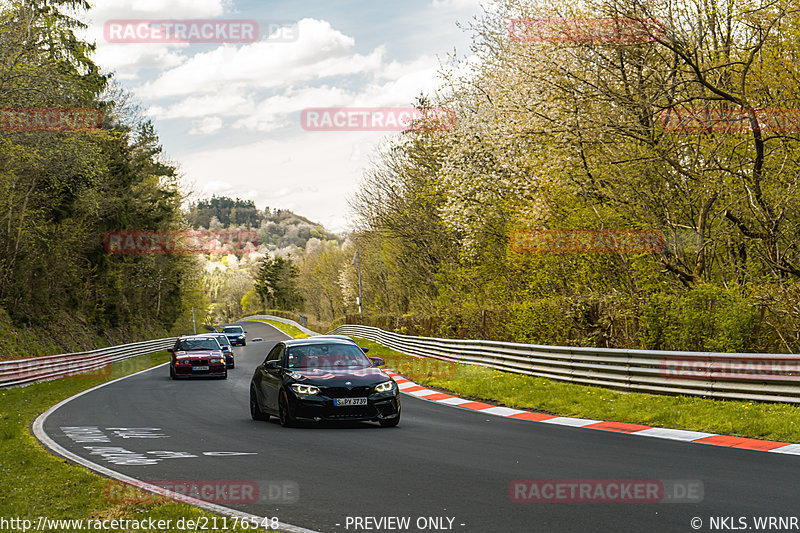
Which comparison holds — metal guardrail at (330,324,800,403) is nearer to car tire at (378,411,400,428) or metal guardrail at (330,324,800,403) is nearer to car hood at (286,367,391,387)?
car tire at (378,411,400,428)

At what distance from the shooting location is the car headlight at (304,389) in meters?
13.0

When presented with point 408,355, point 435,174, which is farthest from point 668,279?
point 435,174

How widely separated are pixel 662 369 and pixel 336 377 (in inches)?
243

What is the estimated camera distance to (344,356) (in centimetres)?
1429

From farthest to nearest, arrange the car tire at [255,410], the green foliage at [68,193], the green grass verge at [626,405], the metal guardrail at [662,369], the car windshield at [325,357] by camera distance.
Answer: the green foliage at [68,193]
the car tire at [255,410]
the car windshield at [325,357]
the metal guardrail at [662,369]
the green grass verge at [626,405]

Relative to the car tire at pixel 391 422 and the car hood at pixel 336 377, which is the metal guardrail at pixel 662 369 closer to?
the car tire at pixel 391 422

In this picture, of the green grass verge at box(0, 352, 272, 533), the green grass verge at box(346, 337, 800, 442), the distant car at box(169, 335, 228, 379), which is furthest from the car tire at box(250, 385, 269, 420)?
the distant car at box(169, 335, 228, 379)

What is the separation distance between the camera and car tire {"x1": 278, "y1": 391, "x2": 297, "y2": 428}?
13.2m

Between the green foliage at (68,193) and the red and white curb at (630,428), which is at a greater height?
the green foliage at (68,193)

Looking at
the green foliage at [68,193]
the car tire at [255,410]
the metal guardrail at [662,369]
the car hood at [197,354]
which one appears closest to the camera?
the metal guardrail at [662,369]

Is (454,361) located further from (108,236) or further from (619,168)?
(108,236)

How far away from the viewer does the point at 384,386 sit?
43.3 ft

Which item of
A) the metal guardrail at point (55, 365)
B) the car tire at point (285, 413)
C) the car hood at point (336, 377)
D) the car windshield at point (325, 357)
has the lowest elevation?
the metal guardrail at point (55, 365)

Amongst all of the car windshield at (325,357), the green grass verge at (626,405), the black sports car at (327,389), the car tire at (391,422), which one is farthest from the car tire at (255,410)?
the green grass verge at (626,405)
